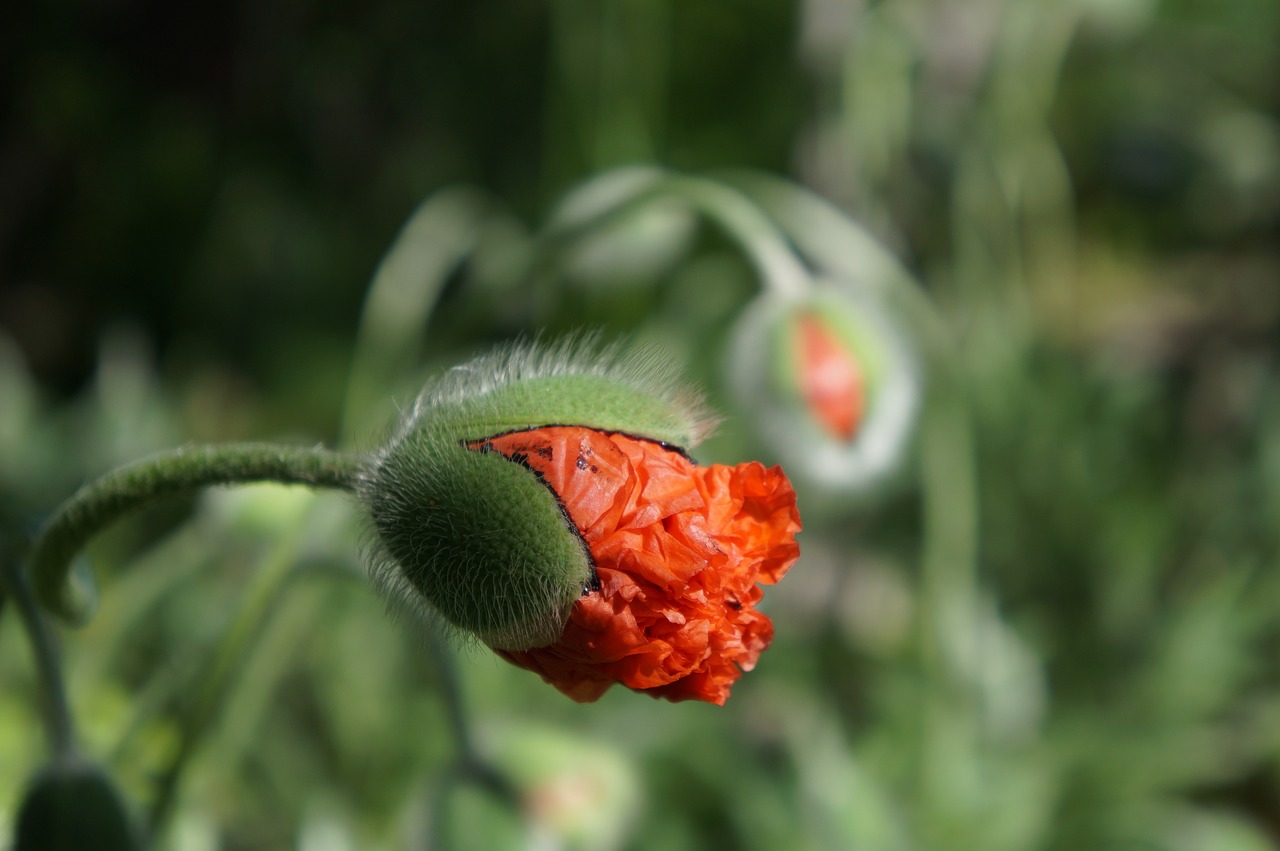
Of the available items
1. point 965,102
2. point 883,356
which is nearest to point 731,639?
point 883,356

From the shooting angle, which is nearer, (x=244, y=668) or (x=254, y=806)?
(x=244, y=668)

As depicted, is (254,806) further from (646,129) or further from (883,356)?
(646,129)

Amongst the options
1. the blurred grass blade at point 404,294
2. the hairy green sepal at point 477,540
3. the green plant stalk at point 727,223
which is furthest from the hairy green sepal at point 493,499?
the blurred grass blade at point 404,294

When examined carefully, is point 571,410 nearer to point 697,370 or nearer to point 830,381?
point 830,381

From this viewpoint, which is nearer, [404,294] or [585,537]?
[585,537]

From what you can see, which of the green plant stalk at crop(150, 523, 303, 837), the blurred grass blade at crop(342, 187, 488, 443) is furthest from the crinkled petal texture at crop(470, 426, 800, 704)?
the blurred grass blade at crop(342, 187, 488, 443)

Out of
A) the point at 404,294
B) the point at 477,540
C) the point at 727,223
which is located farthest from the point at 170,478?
the point at 404,294

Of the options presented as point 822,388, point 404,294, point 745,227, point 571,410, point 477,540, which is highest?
point 404,294

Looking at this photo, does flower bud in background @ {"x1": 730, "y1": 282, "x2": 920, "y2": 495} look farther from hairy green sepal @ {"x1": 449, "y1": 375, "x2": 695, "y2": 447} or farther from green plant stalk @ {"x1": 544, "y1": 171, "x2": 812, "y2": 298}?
hairy green sepal @ {"x1": 449, "y1": 375, "x2": 695, "y2": 447}
